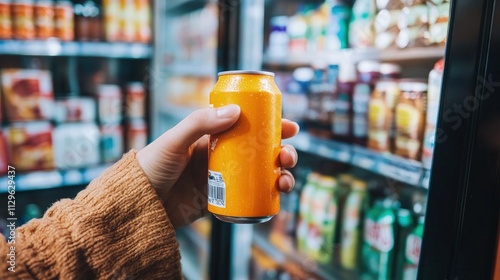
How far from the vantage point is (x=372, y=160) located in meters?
1.24

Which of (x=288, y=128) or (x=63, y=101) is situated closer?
(x=288, y=128)

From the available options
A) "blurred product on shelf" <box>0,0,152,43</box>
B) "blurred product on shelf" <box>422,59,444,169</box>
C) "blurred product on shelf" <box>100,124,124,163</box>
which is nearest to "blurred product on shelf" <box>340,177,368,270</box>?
"blurred product on shelf" <box>422,59,444,169</box>

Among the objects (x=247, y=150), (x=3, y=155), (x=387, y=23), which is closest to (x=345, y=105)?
(x=387, y=23)

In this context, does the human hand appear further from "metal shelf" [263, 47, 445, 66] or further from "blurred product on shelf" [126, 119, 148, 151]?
"blurred product on shelf" [126, 119, 148, 151]

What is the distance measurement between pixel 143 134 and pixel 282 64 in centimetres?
81

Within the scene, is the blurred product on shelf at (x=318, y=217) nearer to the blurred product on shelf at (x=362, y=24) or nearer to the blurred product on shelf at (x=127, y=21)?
the blurred product on shelf at (x=362, y=24)

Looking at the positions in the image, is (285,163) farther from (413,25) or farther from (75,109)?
(75,109)

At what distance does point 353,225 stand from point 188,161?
84 centimetres

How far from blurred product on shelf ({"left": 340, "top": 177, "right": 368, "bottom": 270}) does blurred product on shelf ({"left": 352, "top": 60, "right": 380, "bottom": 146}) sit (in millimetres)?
211

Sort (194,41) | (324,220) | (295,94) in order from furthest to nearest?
(194,41) < (295,94) < (324,220)

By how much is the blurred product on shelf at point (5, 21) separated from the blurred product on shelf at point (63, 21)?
18 centimetres

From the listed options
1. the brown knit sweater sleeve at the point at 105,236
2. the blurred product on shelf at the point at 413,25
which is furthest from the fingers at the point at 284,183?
the blurred product on shelf at the point at 413,25

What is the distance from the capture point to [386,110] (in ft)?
4.40

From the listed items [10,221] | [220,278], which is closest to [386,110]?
[220,278]
